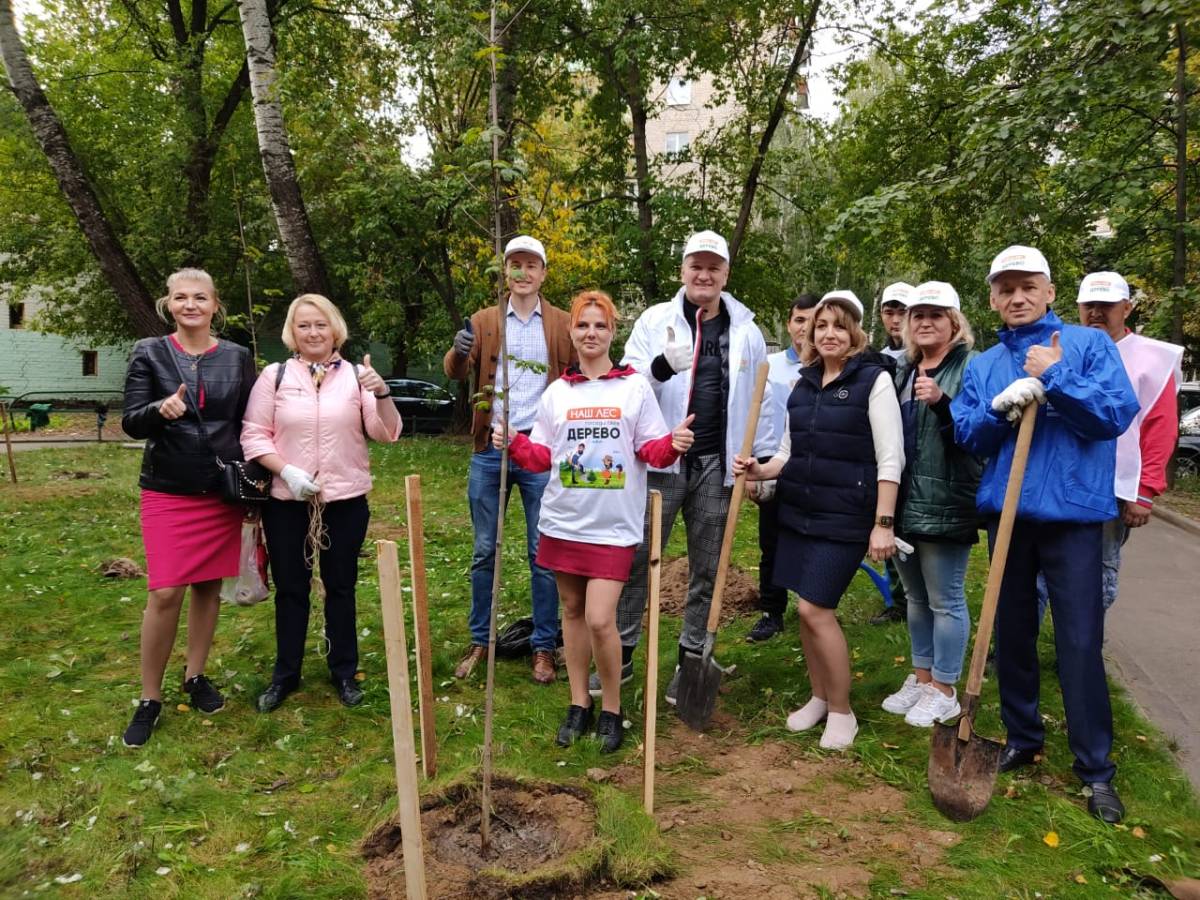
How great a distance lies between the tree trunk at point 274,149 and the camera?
26.6ft

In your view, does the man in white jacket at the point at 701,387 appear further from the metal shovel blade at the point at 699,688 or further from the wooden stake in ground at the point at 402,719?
the wooden stake in ground at the point at 402,719

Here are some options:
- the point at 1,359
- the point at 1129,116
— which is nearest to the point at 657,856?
the point at 1129,116

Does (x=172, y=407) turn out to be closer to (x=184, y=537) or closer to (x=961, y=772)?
(x=184, y=537)

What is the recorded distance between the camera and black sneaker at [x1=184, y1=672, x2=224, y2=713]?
4023 mm

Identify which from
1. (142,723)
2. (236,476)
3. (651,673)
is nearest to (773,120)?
(236,476)

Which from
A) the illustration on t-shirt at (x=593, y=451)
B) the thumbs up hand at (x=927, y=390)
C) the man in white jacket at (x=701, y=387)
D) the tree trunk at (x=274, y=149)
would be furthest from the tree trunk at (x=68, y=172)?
the thumbs up hand at (x=927, y=390)

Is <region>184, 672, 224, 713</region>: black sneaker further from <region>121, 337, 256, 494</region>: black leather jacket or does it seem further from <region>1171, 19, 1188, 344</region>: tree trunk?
<region>1171, 19, 1188, 344</region>: tree trunk

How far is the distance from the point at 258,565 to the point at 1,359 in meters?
29.3

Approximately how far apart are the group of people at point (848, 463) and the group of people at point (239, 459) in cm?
70

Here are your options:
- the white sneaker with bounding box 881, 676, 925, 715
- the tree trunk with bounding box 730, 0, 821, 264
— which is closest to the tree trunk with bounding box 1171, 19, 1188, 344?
the tree trunk with bounding box 730, 0, 821, 264

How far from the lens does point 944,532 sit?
366 centimetres

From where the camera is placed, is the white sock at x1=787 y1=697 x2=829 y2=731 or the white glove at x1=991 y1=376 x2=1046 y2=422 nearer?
the white glove at x1=991 y1=376 x2=1046 y2=422

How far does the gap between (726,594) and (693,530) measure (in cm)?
189

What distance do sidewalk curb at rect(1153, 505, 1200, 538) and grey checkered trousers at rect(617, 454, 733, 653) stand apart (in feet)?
29.2
